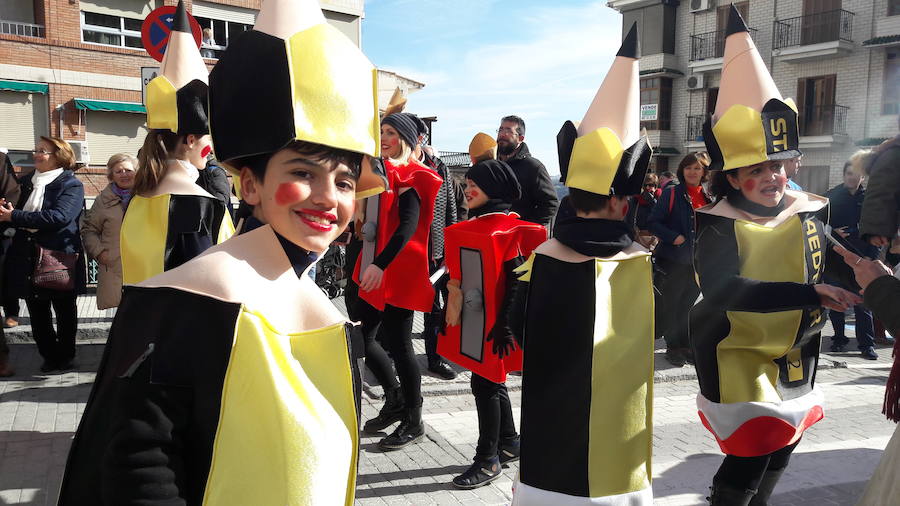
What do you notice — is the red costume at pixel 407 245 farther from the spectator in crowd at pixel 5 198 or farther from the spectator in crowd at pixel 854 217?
the spectator in crowd at pixel 854 217

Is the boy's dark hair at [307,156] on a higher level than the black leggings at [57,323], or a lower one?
higher

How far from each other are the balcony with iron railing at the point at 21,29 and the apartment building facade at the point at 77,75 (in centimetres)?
3

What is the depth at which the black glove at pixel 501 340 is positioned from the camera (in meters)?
3.76

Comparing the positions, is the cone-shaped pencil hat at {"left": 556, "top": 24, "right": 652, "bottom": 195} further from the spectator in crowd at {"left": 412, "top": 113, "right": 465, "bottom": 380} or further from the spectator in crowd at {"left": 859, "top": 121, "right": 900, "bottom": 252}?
the spectator in crowd at {"left": 859, "top": 121, "right": 900, "bottom": 252}

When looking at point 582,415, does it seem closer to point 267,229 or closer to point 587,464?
point 587,464

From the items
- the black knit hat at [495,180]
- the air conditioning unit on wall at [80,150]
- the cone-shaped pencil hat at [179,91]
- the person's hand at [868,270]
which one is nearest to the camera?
the person's hand at [868,270]

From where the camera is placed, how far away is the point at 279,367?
139 cm

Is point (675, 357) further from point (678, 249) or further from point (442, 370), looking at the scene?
point (442, 370)

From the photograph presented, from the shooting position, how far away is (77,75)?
2136 cm

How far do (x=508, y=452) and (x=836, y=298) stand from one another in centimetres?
217

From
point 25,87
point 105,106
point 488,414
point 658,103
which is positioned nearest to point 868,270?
point 488,414

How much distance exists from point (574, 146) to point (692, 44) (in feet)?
93.8

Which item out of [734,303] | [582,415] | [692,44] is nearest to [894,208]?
[734,303]

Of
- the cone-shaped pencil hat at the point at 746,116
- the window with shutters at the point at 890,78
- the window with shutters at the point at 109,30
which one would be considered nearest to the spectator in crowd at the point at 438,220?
the cone-shaped pencil hat at the point at 746,116
